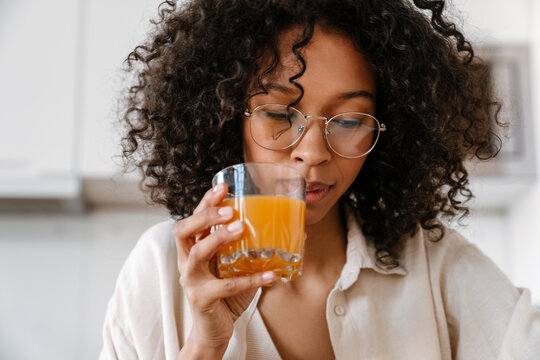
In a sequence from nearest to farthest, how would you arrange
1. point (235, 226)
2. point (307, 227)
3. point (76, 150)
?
point (235, 226)
point (307, 227)
point (76, 150)

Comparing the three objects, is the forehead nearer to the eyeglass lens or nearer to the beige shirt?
the eyeglass lens

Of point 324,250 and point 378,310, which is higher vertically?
point 324,250

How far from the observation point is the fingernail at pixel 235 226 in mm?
881

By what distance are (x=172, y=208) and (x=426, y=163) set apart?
21.8 inches

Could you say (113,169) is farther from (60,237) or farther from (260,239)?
(260,239)

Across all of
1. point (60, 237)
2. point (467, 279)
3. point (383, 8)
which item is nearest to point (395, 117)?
point (383, 8)

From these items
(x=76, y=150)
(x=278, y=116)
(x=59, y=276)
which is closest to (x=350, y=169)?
(x=278, y=116)

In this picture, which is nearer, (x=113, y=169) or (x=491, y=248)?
(x=113, y=169)

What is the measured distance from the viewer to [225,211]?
893mm

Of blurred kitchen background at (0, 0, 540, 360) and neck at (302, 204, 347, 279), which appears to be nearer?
neck at (302, 204, 347, 279)

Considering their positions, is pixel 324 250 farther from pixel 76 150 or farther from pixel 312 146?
pixel 76 150

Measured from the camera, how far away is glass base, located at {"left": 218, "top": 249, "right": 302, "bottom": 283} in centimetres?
91

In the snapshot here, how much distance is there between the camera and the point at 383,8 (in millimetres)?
1216

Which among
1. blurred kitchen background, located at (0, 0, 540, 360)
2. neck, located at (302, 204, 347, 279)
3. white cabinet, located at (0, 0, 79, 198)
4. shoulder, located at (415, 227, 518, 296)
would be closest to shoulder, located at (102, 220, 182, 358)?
neck, located at (302, 204, 347, 279)
